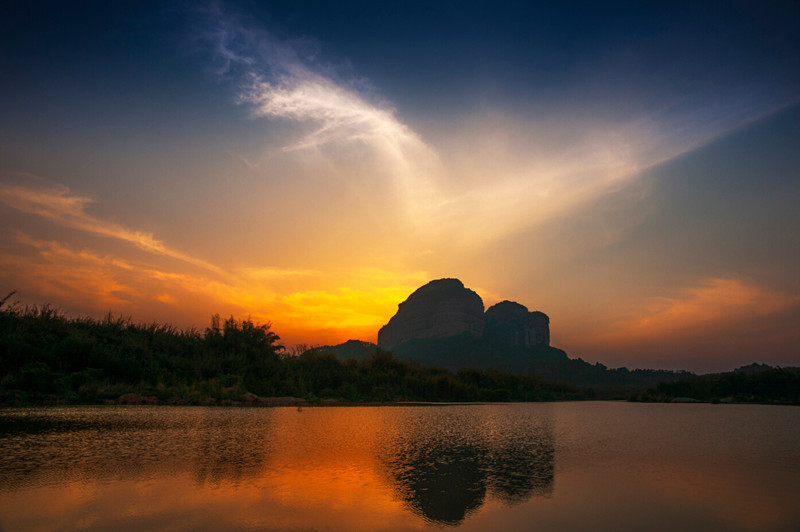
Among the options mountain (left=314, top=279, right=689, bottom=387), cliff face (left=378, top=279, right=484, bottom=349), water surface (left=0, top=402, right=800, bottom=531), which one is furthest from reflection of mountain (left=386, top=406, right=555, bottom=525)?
cliff face (left=378, top=279, right=484, bottom=349)

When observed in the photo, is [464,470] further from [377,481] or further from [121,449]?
[121,449]

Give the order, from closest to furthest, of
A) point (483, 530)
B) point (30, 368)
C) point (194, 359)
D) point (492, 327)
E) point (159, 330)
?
point (483, 530) → point (30, 368) → point (194, 359) → point (159, 330) → point (492, 327)

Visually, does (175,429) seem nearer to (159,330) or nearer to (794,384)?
(159,330)

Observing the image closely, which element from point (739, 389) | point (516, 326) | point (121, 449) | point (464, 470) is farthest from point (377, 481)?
point (516, 326)

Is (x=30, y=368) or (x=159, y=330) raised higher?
(x=159, y=330)

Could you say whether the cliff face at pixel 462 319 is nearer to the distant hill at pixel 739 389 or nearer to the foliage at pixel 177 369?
the distant hill at pixel 739 389

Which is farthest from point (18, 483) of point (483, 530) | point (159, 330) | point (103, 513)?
point (159, 330)

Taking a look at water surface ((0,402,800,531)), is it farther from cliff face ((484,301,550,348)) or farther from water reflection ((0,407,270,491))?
cliff face ((484,301,550,348))

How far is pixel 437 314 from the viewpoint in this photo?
13175 centimetres

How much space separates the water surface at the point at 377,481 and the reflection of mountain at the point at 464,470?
30mm

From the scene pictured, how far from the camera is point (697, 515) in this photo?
434 centimetres

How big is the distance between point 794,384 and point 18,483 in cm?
4474

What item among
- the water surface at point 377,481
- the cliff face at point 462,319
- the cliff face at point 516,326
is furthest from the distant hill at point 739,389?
the cliff face at point 516,326

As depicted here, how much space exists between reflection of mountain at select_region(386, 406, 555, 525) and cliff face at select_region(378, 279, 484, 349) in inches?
4342
